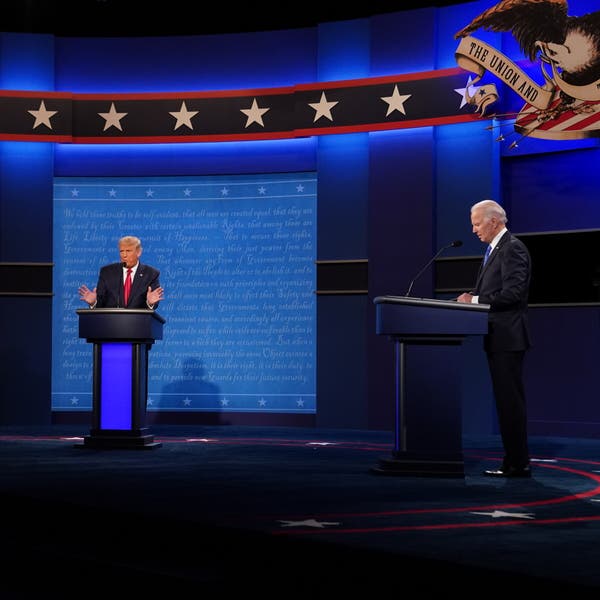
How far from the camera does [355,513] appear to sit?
4.08 m

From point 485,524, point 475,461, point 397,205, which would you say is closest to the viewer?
point 485,524

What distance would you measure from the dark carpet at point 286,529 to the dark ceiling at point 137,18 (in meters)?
5.52

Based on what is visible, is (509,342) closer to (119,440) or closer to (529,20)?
(119,440)

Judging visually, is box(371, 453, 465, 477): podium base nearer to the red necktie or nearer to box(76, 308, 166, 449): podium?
box(76, 308, 166, 449): podium

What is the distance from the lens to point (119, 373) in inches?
287

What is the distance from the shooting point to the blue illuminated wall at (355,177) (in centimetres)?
909

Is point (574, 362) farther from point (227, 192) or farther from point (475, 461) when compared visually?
point (227, 192)

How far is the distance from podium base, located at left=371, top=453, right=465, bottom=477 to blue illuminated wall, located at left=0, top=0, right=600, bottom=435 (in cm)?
360

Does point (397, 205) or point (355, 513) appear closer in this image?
point (355, 513)

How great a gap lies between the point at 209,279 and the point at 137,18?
2.76 metres

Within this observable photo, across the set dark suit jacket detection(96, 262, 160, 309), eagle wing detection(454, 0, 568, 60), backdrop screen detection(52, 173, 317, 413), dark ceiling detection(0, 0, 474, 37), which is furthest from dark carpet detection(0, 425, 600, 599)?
dark ceiling detection(0, 0, 474, 37)

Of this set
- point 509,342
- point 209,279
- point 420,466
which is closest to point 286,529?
point 420,466

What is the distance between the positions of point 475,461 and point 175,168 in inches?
197

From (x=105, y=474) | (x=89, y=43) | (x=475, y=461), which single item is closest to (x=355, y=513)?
(x=105, y=474)
